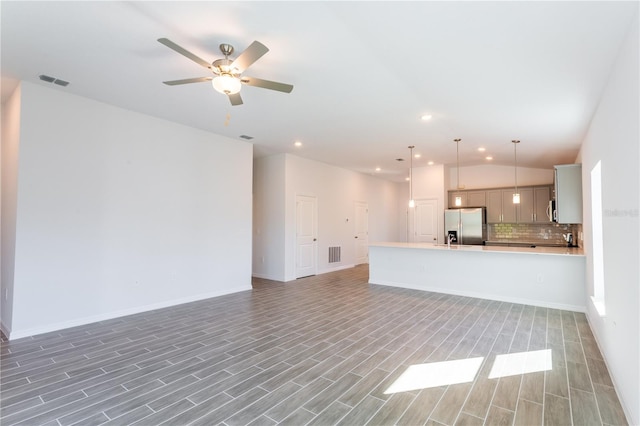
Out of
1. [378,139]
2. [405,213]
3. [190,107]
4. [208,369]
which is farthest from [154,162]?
[405,213]

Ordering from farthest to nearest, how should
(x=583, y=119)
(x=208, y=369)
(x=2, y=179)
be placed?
(x=2, y=179) < (x=583, y=119) < (x=208, y=369)

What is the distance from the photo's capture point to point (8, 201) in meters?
4.06

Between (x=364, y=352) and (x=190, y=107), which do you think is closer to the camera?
(x=364, y=352)

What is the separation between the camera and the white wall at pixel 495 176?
7.85 metres

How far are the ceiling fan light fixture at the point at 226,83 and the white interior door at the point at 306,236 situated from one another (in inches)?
188

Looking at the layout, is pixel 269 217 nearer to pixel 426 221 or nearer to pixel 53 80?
pixel 426 221

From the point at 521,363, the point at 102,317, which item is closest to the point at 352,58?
the point at 521,363

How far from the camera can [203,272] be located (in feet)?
18.3

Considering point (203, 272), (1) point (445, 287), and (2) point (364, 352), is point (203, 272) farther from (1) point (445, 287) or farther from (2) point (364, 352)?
(1) point (445, 287)

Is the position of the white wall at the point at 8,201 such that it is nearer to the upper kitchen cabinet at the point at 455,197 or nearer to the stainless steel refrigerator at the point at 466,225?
the stainless steel refrigerator at the point at 466,225

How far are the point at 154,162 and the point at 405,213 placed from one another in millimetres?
9026

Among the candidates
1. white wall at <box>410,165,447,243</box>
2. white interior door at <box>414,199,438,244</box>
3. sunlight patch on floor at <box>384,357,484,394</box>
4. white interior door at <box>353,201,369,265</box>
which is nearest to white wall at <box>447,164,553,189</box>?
white wall at <box>410,165,447,243</box>

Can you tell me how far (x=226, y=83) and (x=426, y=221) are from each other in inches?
282

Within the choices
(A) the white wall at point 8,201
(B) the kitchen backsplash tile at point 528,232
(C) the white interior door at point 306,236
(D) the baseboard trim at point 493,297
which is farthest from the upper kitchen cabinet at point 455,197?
(A) the white wall at point 8,201
